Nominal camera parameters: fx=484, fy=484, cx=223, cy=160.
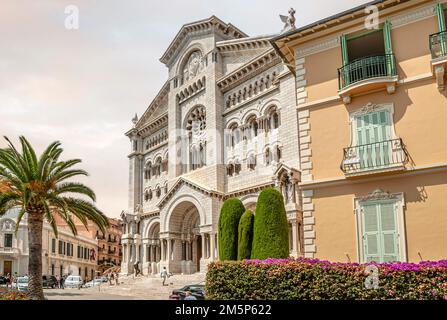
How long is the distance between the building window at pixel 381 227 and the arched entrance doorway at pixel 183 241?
81.9 ft

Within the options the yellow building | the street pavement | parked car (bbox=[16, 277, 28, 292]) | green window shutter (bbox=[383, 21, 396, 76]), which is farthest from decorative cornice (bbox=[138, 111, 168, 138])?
green window shutter (bbox=[383, 21, 396, 76])

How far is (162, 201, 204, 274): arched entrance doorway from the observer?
4028 cm

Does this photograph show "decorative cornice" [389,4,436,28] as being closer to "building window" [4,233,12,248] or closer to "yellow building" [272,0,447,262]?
"yellow building" [272,0,447,262]

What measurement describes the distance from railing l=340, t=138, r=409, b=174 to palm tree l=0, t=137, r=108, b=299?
13.6 meters

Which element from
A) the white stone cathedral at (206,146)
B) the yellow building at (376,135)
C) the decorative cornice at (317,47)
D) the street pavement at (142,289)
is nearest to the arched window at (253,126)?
the white stone cathedral at (206,146)

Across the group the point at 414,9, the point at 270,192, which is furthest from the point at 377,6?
the point at 270,192

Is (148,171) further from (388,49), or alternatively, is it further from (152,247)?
(388,49)

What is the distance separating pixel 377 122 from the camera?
1652 centimetres

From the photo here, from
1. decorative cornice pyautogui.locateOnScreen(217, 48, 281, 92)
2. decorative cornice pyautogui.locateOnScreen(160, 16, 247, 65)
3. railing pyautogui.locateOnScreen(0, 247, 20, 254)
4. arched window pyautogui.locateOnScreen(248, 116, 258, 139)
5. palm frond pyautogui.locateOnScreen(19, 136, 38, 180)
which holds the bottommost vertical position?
railing pyautogui.locateOnScreen(0, 247, 20, 254)

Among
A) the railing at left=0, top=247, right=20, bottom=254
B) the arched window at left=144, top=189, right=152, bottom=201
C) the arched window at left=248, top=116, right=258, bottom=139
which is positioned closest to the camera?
the arched window at left=248, top=116, right=258, bottom=139

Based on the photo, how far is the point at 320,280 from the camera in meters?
14.2

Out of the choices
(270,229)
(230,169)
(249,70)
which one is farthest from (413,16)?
(230,169)

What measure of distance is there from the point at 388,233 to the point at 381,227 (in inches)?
11.5
